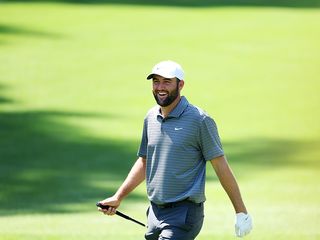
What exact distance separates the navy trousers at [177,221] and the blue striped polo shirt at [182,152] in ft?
0.24

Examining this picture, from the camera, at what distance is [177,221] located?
26.9 ft

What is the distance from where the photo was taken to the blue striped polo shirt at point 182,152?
8.13m

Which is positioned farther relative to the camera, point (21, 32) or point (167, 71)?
point (21, 32)

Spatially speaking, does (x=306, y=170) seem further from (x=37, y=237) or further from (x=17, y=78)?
(x=17, y=78)

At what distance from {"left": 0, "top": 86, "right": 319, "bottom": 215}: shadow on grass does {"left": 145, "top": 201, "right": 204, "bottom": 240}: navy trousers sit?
627 centimetres

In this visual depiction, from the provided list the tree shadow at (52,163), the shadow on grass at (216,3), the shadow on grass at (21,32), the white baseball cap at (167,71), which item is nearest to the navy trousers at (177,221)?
the white baseball cap at (167,71)

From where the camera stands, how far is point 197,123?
26.7ft

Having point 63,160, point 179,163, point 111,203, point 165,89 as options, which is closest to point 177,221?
point 179,163

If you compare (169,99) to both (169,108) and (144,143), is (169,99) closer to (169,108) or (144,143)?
(169,108)

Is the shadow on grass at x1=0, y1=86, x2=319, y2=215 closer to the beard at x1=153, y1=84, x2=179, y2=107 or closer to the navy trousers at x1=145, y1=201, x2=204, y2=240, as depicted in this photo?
the navy trousers at x1=145, y1=201, x2=204, y2=240

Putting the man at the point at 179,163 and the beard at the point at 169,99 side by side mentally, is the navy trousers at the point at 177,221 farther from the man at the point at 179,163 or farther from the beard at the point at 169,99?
the beard at the point at 169,99

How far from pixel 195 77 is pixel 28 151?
231 inches

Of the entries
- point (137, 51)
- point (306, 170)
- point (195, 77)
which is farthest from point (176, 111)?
point (137, 51)

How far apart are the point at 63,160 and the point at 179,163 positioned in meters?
10.0
